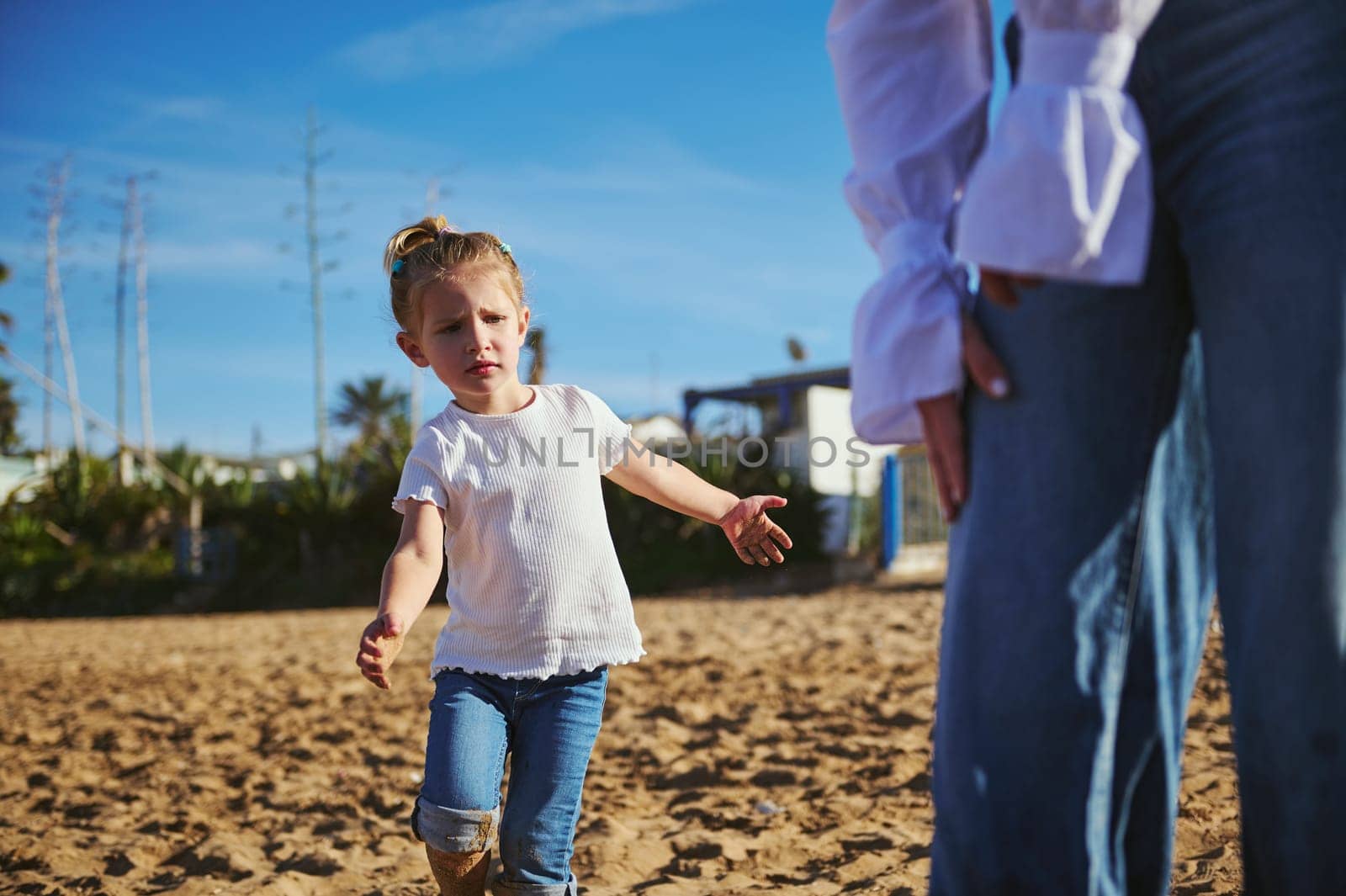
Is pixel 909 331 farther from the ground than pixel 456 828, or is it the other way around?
pixel 909 331

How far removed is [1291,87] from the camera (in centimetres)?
106

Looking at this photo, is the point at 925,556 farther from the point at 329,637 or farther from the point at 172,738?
the point at 172,738

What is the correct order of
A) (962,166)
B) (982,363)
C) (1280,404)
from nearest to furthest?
→ (1280,404)
(982,363)
(962,166)

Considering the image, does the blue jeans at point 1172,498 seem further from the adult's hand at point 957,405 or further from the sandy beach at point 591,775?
the sandy beach at point 591,775

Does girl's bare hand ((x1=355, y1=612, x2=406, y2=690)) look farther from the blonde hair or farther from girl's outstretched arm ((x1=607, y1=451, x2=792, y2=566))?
the blonde hair

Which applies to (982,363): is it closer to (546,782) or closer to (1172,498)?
(1172,498)

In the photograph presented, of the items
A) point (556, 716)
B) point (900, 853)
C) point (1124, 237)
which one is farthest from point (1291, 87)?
point (900, 853)

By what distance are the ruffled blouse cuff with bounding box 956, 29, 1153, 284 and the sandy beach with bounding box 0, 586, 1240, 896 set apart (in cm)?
167

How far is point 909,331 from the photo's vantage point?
117cm

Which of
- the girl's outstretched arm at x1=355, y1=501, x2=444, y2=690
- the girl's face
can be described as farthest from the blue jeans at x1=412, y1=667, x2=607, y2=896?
the girl's face

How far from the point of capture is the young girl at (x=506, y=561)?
77.7 inches

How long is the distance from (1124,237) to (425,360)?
1.49 m

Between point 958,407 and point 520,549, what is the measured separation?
3.52 ft

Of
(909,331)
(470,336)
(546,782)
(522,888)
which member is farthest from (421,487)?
(909,331)
